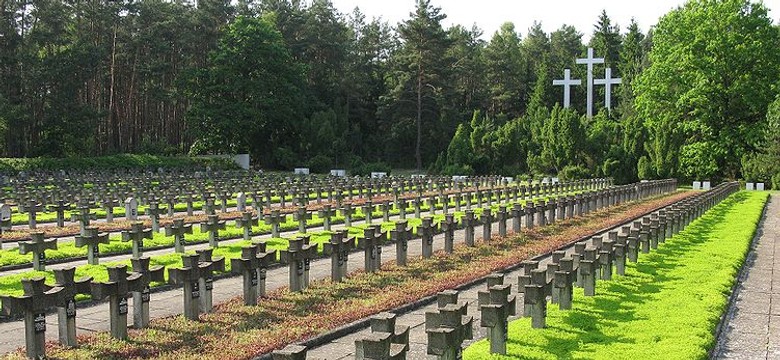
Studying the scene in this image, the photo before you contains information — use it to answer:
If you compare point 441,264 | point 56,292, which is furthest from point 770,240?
point 56,292

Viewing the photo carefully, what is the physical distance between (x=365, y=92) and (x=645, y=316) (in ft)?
221

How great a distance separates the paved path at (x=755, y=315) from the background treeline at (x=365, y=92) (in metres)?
32.4

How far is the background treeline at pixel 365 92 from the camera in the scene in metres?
50.5

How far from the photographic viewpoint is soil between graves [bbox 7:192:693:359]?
775cm

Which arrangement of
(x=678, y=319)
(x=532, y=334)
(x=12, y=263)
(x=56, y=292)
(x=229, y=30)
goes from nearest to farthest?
(x=56, y=292)
(x=532, y=334)
(x=678, y=319)
(x=12, y=263)
(x=229, y=30)

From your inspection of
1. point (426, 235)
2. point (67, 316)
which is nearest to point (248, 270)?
point (67, 316)

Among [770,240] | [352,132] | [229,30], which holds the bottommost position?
[770,240]

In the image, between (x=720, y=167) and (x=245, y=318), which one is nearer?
(x=245, y=318)

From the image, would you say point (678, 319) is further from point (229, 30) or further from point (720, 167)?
point (229, 30)

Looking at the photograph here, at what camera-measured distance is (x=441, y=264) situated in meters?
14.0

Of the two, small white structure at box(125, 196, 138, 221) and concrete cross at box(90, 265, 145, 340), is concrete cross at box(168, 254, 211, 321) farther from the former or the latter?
small white structure at box(125, 196, 138, 221)

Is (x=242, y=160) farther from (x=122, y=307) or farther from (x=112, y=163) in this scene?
(x=122, y=307)

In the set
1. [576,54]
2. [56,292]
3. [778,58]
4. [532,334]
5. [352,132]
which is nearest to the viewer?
[56,292]

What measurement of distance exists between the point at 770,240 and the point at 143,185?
84.3 ft
